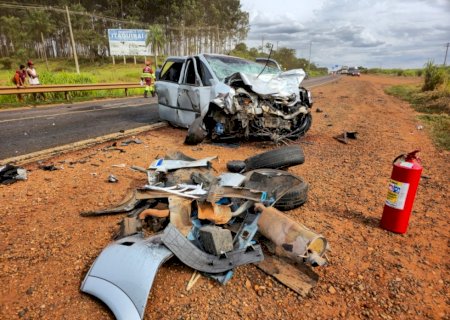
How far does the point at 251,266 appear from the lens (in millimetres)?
2396

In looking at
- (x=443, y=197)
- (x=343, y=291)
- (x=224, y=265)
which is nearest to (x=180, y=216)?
(x=224, y=265)

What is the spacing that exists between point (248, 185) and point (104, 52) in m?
62.2

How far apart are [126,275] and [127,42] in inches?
1342

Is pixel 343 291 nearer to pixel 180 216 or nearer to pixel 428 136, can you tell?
pixel 180 216

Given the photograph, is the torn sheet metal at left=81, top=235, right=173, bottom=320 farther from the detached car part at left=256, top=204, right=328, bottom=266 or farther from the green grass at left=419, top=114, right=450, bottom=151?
the green grass at left=419, top=114, right=450, bottom=151

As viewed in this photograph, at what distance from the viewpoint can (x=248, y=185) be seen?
3.35m

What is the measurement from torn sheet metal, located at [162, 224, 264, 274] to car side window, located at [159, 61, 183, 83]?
5.50 meters

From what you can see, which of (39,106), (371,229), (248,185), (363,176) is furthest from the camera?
(39,106)

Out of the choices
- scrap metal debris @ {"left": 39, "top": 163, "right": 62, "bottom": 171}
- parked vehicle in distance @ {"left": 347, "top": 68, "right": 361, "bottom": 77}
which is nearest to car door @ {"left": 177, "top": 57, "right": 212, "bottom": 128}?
scrap metal debris @ {"left": 39, "top": 163, "right": 62, "bottom": 171}

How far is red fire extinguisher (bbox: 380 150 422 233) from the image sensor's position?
2781 mm

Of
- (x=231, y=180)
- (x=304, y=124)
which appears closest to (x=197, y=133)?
(x=304, y=124)

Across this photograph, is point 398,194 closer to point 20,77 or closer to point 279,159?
point 279,159

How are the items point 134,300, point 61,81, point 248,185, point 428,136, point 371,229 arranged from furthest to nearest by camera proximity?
point 61,81, point 428,136, point 248,185, point 371,229, point 134,300

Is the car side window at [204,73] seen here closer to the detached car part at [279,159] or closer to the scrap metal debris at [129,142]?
the scrap metal debris at [129,142]
